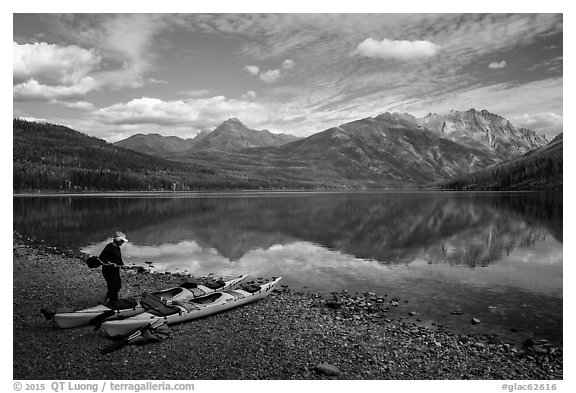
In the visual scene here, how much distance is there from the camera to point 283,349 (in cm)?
1250

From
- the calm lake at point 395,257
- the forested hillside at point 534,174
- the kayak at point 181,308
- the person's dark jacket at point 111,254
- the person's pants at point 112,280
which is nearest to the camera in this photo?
the kayak at point 181,308

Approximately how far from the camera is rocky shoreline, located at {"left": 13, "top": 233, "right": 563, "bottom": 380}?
11.0 metres

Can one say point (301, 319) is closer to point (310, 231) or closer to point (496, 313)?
point (496, 313)

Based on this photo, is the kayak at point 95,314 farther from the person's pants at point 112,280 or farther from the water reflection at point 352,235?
the water reflection at point 352,235

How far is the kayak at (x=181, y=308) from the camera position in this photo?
12.5 m

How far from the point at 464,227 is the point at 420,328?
41.1 metres

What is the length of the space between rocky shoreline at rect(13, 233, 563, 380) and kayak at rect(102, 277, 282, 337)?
31cm

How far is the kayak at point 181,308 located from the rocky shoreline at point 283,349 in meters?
0.31

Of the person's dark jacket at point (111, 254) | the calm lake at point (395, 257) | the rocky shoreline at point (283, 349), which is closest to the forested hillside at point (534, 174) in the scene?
the calm lake at point (395, 257)

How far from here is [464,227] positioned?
51.9 m

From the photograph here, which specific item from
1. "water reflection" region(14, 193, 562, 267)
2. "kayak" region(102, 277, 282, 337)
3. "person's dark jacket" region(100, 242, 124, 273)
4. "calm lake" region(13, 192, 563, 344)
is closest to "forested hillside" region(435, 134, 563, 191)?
"water reflection" region(14, 193, 562, 267)

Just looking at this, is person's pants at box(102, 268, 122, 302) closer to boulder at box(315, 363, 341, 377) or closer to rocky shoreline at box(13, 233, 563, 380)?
rocky shoreline at box(13, 233, 563, 380)

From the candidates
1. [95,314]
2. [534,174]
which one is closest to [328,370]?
[95,314]
